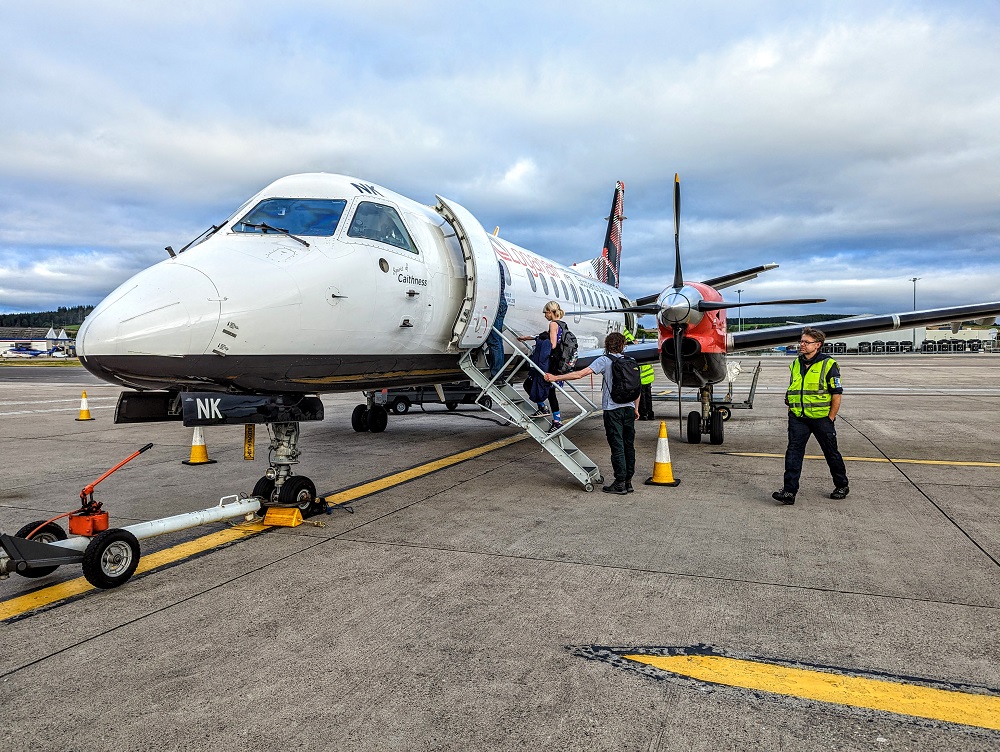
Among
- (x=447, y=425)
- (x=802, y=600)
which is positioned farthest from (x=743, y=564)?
(x=447, y=425)

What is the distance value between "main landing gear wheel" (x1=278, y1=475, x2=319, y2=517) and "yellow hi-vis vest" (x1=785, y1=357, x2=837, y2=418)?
17.6ft

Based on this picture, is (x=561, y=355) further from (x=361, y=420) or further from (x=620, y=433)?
(x=361, y=420)

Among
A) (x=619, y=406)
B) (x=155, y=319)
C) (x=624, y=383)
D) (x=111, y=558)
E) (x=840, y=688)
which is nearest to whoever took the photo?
(x=840, y=688)

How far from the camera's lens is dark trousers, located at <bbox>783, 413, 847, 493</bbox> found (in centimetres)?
707

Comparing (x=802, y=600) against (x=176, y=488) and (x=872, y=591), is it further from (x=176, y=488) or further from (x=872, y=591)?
(x=176, y=488)

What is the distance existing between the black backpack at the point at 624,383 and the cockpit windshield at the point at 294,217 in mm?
3639

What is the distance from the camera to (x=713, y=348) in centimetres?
1128

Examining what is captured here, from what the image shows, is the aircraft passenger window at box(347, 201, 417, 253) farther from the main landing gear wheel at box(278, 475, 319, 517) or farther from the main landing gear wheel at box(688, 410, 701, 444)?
the main landing gear wheel at box(688, 410, 701, 444)

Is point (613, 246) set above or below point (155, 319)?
above

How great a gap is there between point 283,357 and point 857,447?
10.1m

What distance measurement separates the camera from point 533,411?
8.90 meters

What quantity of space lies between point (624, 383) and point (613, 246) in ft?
48.6

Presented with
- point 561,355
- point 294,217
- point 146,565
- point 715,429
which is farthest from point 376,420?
point 146,565

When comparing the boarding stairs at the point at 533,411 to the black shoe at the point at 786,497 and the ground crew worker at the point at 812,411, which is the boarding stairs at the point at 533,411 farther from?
the ground crew worker at the point at 812,411
